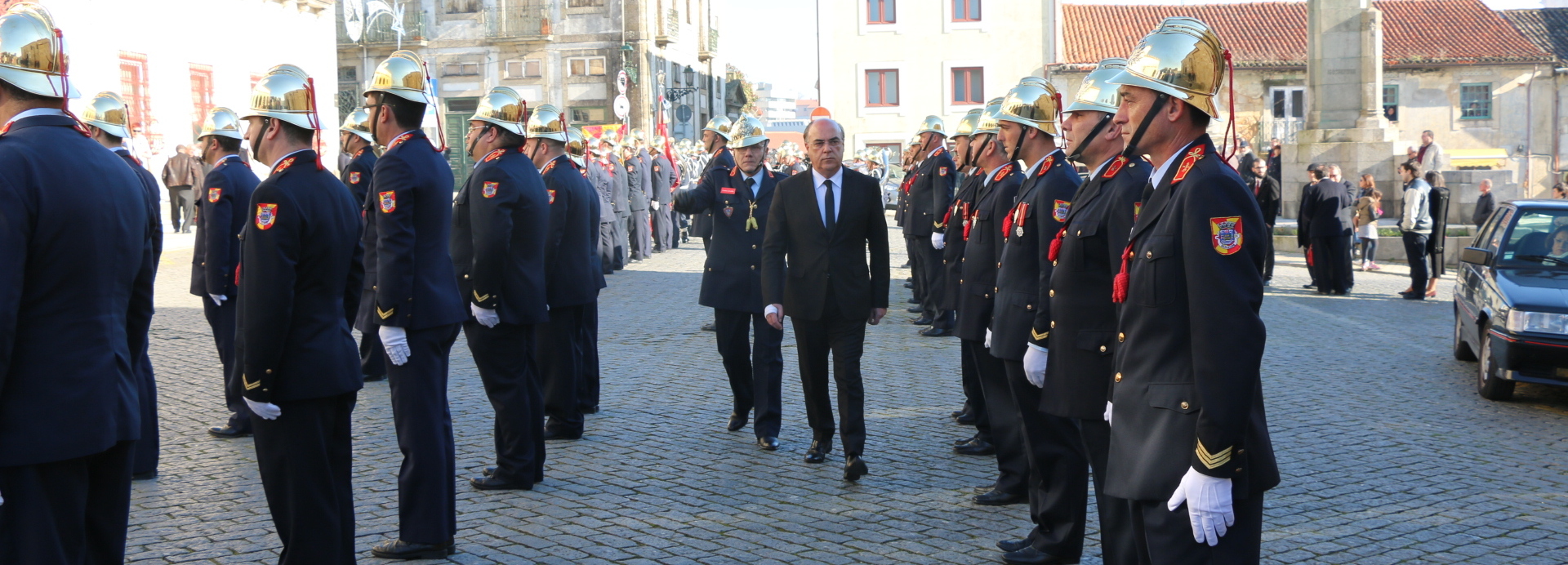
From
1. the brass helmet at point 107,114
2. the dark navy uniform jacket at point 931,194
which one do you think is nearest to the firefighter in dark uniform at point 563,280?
the brass helmet at point 107,114

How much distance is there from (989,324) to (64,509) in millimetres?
4153

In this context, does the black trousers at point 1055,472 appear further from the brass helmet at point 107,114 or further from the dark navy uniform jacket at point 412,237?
the brass helmet at point 107,114

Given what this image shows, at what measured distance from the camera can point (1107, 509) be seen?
4457mm

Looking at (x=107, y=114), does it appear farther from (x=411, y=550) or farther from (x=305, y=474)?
(x=305, y=474)

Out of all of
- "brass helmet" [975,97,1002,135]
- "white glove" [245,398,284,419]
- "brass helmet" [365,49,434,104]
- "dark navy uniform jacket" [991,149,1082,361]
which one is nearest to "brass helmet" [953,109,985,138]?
"brass helmet" [975,97,1002,135]

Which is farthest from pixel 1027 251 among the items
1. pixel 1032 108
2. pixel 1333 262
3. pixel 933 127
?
pixel 1333 262

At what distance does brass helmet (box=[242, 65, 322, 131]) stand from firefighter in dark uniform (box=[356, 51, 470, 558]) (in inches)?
25.6

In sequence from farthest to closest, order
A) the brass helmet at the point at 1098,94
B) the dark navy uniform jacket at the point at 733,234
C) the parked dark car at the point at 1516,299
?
the parked dark car at the point at 1516,299 → the dark navy uniform jacket at the point at 733,234 → the brass helmet at the point at 1098,94

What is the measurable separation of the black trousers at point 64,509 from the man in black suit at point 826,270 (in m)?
3.89

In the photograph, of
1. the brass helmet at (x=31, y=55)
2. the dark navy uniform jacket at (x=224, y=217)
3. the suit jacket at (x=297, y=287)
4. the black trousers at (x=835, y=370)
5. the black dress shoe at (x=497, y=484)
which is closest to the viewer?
the brass helmet at (x=31, y=55)

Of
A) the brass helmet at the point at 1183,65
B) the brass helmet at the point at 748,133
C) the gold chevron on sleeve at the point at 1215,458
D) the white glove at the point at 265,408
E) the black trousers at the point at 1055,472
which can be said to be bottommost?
the black trousers at the point at 1055,472

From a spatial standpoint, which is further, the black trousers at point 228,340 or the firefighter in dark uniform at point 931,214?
the firefighter in dark uniform at point 931,214

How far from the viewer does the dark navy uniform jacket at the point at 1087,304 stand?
14.9 ft

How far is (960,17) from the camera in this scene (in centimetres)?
5191
